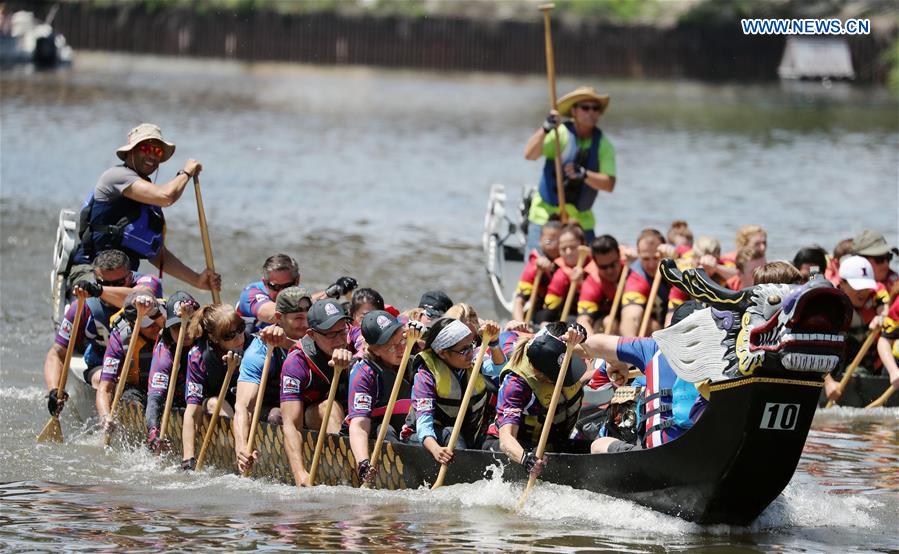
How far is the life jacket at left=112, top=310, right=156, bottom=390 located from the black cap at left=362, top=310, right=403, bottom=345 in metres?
2.37

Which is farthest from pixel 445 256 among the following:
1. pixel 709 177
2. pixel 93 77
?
pixel 93 77

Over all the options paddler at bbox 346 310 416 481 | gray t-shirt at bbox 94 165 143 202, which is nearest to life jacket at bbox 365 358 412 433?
paddler at bbox 346 310 416 481

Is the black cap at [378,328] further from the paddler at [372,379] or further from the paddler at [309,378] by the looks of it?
the paddler at [309,378]

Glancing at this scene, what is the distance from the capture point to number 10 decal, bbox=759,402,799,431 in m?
8.31

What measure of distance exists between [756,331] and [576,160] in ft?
23.9

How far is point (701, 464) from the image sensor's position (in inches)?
339

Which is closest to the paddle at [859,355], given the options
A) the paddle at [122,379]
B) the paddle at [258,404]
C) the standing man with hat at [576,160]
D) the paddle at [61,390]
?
the standing man with hat at [576,160]

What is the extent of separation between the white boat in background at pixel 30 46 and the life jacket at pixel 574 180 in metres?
38.1

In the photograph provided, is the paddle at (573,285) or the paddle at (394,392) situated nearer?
the paddle at (394,392)

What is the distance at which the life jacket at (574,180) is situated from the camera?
15.4 metres

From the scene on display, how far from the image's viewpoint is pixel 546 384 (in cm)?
942

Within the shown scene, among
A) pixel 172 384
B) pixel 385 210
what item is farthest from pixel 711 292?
pixel 385 210

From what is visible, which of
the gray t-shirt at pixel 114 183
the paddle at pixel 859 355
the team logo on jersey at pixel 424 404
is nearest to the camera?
the team logo on jersey at pixel 424 404

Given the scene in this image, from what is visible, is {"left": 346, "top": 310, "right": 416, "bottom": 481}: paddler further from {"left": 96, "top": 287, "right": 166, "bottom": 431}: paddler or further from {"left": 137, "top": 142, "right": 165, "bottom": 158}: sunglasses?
{"left": 137, "top": 142, "right": 165, "bottom": 158}: sunglasses
